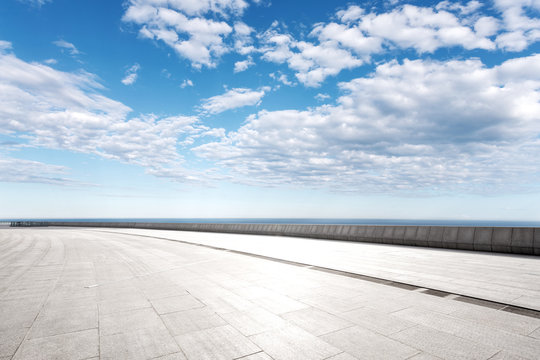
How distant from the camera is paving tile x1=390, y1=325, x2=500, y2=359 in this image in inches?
156

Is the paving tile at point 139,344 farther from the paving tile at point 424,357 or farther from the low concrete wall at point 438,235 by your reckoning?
the low concrete wall at point 438,235

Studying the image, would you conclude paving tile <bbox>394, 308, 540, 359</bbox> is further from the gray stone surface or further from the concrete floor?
the gray stone surface

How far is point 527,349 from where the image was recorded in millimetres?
4102

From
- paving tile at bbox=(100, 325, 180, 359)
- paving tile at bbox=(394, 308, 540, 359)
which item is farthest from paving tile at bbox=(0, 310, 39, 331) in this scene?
paving tile at bbox=(394, 308, 540, 359)

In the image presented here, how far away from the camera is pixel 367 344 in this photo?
14.1ft

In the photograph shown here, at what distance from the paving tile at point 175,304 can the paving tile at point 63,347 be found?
131 cm

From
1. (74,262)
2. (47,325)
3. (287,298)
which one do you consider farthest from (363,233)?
(47,325)

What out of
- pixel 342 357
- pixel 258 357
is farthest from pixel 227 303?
pixel 342 357

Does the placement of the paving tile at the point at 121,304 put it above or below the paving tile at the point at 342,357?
below

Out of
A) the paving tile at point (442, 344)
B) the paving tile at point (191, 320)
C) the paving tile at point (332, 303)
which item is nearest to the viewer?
the paving tile at point (442, 344)

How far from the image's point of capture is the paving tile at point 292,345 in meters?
4.02

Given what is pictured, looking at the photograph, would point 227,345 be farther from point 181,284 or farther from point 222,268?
point 222,268

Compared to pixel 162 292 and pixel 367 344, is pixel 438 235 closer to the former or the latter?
pixel 367 344

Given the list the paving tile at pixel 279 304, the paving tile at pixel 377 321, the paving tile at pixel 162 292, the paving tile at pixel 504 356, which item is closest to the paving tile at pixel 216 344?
the paving tile at pixel 279 304
